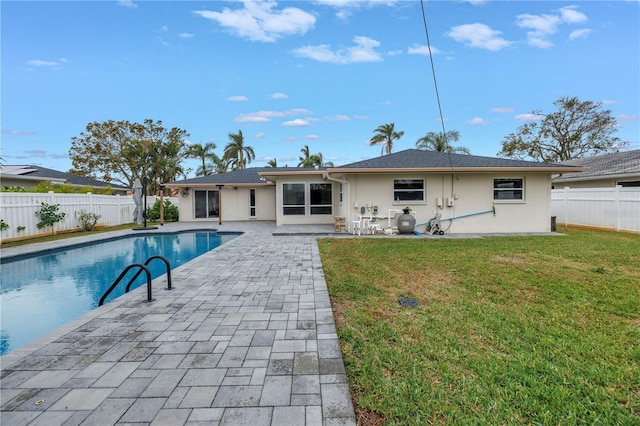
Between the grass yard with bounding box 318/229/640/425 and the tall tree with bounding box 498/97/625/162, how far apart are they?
2973cm

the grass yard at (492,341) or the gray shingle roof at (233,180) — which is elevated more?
the gray shingle roof at (233,180)

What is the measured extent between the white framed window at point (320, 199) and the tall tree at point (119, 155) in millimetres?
19749

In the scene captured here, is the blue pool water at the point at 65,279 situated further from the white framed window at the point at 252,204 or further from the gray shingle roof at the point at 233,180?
the white framed window at the point at 252,204

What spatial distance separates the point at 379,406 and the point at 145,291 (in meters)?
4.32

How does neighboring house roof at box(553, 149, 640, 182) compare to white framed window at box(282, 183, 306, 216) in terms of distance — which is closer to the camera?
neighboring house roof at box(553, 149, 640, 182)

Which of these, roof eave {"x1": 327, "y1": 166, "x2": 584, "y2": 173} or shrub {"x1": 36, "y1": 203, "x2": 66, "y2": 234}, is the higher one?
roof eave {"x1": 327, "y1": 166, "x2": 584, "y2": 173}

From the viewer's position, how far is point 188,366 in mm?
2736

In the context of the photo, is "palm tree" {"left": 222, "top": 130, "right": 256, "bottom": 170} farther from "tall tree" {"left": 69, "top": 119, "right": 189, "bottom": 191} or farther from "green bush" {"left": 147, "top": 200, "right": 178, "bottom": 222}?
"green bush" {"left": 147, "top": 200, "right": 178, "bottom": 222}

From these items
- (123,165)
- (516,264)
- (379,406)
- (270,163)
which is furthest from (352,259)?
(123,165)

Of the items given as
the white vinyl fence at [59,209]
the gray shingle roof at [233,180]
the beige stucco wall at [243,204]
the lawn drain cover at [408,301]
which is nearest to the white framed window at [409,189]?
the gray shingle roof at [233,180]

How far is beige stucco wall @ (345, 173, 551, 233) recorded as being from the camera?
39.2ft

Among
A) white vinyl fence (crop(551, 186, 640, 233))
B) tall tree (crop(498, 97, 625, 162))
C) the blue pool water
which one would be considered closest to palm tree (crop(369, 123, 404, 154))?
tall tree (crop(498, 97, 625, 162))

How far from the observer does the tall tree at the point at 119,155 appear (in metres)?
30.0

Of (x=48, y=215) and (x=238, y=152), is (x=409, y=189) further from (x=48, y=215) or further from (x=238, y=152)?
(x=238, y=152)
